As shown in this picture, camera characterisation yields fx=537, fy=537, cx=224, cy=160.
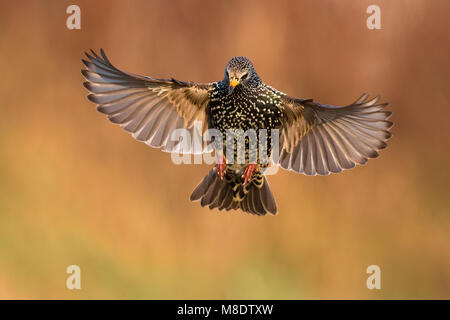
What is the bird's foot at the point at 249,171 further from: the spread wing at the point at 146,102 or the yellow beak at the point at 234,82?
the yellow beak at the point at 234,82

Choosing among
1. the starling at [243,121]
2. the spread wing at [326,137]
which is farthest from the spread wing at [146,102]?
the spread wing at [326,137]

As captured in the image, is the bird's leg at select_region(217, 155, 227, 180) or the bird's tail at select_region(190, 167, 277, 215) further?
the bird's tail at select_region(190, 167, 277, 215)

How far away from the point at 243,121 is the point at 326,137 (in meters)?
0.29

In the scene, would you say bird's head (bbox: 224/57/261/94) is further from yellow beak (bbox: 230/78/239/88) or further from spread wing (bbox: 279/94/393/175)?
spread wing (bbox: 279/94/393/175)

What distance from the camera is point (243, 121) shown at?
4.54 ft

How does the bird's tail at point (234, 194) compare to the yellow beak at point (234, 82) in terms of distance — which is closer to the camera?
the yellow beak at point (234, 82)

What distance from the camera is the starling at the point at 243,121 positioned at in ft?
4.54

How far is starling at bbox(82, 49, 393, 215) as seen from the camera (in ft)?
4.54

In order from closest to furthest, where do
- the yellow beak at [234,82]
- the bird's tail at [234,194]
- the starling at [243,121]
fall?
the yellow beak at [234,82] → the starling at [243,121] → the bird's tail at [234,194]

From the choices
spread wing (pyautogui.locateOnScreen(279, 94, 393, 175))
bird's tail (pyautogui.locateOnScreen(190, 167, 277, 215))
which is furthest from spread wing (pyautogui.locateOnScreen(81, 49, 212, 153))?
spread wing (pyautogui.locateOnScreen(279, 94, 393, 175))

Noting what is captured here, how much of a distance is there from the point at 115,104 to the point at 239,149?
361mm

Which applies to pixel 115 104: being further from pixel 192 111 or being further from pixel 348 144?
pixel 348 144

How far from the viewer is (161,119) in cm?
152

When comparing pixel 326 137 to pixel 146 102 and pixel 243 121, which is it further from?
pixel 146 102
